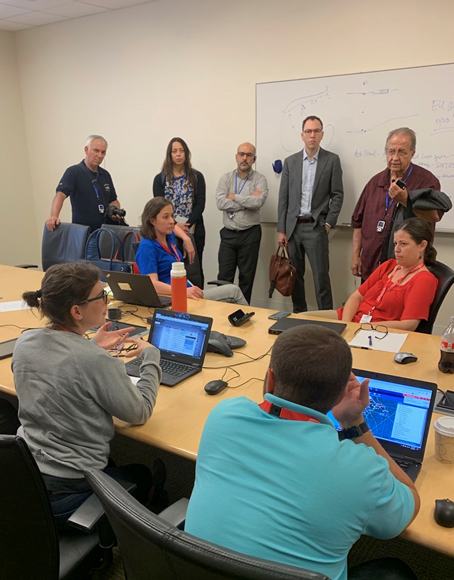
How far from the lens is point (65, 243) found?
376 centimetres

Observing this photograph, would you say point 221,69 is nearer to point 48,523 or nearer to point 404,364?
point 404,364

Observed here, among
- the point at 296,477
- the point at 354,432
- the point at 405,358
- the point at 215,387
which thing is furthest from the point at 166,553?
the point at 405,358

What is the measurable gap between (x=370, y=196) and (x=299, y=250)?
2.97 ft

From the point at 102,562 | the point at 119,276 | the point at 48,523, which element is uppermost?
the point at 119,276

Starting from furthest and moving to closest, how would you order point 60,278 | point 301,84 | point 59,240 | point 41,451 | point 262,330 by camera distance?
point 301,84 → point 59,240 → point 262,330 → point 60,278 → point 41,451

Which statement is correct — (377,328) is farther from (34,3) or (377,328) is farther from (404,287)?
(34,3)

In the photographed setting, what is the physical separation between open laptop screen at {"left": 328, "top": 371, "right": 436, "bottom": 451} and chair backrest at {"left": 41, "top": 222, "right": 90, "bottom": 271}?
275cm

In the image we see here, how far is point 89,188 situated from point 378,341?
3176mm

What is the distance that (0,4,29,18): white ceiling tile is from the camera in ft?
16.0

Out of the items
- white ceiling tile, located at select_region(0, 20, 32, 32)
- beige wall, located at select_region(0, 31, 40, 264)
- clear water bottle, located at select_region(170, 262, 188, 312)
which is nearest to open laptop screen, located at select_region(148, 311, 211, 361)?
clear water bottle, located at select_region(170, 262, 188, 312)

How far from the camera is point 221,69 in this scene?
4.56 m

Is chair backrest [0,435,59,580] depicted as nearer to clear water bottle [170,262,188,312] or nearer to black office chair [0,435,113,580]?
black office chair [0,435,113,580]

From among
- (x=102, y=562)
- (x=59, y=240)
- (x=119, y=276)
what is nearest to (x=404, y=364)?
(x=102, y=562)

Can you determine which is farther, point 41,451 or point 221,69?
point 221,69
